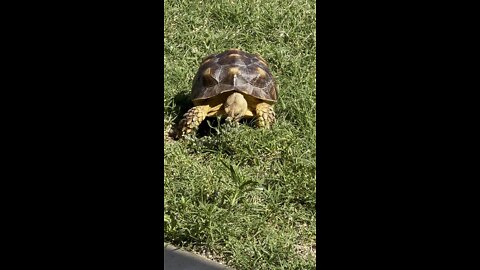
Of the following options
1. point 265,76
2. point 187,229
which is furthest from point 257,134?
point 187,229

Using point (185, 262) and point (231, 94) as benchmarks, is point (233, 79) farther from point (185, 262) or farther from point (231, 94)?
point (185, 262)

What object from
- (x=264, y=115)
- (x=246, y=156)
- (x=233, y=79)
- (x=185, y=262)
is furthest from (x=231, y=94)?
(x=185, y=262)

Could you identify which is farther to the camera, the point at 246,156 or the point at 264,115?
the point at 264,115

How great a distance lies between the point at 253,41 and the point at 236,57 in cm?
112

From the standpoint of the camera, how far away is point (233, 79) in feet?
15.7

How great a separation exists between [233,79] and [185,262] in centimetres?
Answer: 178

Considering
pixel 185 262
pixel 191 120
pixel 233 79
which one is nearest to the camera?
pixel 185 262

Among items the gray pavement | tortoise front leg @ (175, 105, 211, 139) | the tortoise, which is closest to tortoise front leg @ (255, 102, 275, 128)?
the tortoise

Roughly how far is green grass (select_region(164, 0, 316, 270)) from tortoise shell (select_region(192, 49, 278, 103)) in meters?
0.20

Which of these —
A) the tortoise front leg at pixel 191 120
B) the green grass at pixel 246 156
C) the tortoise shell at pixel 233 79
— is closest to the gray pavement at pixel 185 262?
the green grass at pixel 246 156

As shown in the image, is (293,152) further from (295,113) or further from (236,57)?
(236,57)

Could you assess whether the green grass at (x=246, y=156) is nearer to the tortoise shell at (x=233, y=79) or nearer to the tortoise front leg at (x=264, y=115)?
the tortoise front leg at (x=264, y=115)

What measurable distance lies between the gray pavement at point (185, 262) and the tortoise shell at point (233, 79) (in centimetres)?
159

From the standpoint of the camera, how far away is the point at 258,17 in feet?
20.6
